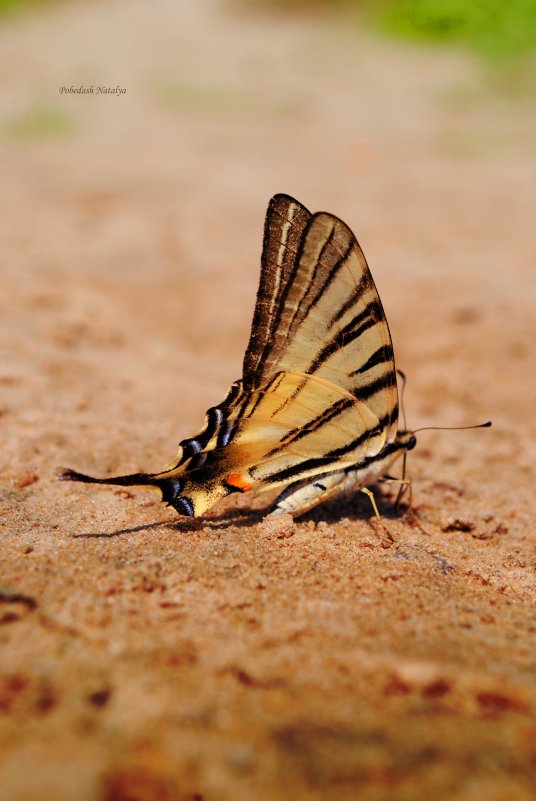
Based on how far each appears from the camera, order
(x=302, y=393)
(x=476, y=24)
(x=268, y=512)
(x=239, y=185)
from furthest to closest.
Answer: (x=476, y=24) → (x=239, y=185) → (x=268, y=512) → (x=302, y=393)

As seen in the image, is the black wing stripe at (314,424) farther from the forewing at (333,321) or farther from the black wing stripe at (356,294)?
the black wing stripe at (356,294)

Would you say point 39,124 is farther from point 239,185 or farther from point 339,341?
point 339,341

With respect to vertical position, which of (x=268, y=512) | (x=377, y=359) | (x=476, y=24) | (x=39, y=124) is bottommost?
(x=268, y=512)

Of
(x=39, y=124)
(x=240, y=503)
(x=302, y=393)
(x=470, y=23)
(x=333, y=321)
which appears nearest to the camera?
(x=333, y=321)

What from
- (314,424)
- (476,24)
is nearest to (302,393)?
(314,424)

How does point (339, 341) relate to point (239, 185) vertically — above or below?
below

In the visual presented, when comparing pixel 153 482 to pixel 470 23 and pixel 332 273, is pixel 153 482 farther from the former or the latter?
pixel 470 23

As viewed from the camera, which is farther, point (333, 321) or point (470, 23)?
point (470, 23)

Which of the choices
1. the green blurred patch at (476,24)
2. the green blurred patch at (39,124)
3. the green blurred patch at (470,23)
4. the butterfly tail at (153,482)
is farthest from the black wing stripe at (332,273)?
the green blurred patch at (476,24)

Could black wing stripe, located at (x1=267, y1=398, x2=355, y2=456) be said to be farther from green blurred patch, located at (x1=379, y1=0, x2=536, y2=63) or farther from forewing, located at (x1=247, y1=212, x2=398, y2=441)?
green blurred patch, located at (x1=379, y1=0, x2=536, y2=63)
